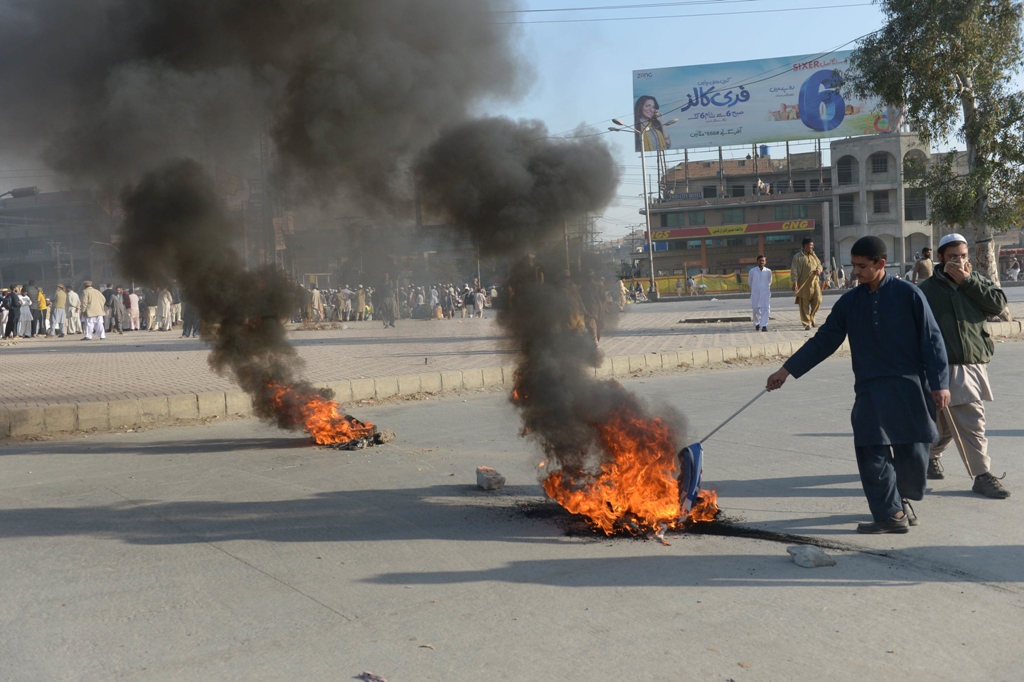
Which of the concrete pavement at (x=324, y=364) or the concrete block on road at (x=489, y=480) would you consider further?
the concrete pavement at (x=324, y=364)

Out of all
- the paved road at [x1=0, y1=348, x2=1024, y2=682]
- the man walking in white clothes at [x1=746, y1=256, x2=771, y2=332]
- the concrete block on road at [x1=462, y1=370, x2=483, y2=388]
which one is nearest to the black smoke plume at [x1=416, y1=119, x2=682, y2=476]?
the paved road at [x1=0, y1=348, x2=1024, y2=682]

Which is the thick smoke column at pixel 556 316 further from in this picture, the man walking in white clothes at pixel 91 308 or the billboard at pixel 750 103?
the billboard at pixel 750 103

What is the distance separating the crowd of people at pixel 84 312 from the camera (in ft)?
77.9

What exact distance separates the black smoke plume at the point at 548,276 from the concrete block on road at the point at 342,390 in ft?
18.9

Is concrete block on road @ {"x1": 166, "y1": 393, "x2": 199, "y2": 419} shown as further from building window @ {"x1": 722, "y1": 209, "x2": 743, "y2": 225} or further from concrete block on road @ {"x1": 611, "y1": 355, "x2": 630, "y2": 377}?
building window @ {"x1": 722, "y1": 209, "x2": 743, "y2": 225}

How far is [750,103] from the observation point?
51750 mm

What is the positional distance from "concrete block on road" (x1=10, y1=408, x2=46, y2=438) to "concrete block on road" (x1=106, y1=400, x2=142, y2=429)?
2.13 ft

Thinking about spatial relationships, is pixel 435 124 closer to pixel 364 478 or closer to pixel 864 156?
pixel 364 478

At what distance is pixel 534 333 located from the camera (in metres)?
5.16

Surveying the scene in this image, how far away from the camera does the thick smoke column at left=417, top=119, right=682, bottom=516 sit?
16.2ft

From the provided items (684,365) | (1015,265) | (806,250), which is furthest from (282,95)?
(1015,265)

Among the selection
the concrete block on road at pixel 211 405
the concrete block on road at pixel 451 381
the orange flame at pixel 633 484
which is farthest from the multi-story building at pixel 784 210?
the orange flame at pixel 633 484

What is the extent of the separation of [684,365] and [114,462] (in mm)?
8766

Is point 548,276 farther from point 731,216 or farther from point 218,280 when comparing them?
point 731,216
